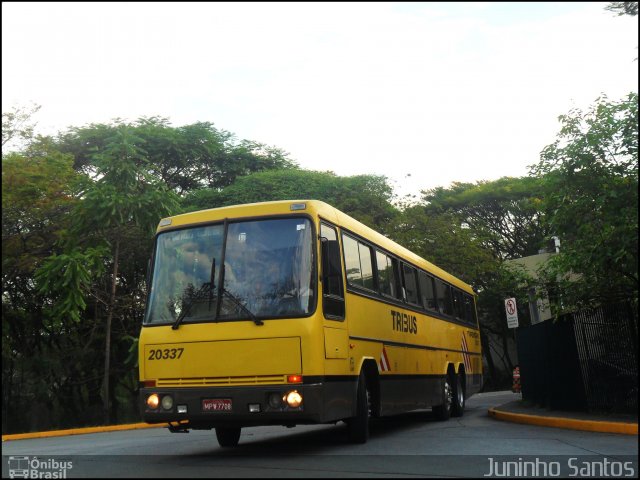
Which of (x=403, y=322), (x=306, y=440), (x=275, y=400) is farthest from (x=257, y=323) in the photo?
(x=403, y=322)

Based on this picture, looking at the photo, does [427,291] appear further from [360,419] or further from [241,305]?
[241,305]

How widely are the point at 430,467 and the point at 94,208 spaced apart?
14033 mm

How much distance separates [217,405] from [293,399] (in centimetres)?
93

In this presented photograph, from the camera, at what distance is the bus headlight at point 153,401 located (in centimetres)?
963

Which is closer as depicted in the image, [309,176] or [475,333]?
[475,333]

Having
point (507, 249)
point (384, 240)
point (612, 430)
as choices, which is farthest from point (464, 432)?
point (507, 249)

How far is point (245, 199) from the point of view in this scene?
32.0 metres

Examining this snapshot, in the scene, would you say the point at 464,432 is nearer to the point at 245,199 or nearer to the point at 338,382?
the point at 338,382

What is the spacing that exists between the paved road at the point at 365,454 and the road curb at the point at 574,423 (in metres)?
0.27

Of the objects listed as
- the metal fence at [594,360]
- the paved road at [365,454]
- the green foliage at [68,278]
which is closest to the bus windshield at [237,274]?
the paved road at [365,454]

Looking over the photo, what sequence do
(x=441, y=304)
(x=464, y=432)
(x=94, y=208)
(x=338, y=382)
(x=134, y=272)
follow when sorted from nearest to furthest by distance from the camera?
(x=338, y=382) < (x=464, y=432) < (x=441, y=304) < (x=94, y=208) < (x=134, y=272)

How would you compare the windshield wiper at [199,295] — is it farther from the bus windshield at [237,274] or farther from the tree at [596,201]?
the tree at [596,201]

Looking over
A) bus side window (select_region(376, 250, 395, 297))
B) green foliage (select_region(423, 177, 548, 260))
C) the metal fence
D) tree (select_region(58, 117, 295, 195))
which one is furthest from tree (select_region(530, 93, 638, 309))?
green foliage (select_region(423, 177, 548, 260))

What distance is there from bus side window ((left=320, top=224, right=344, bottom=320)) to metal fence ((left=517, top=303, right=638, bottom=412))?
6180 millimetres
